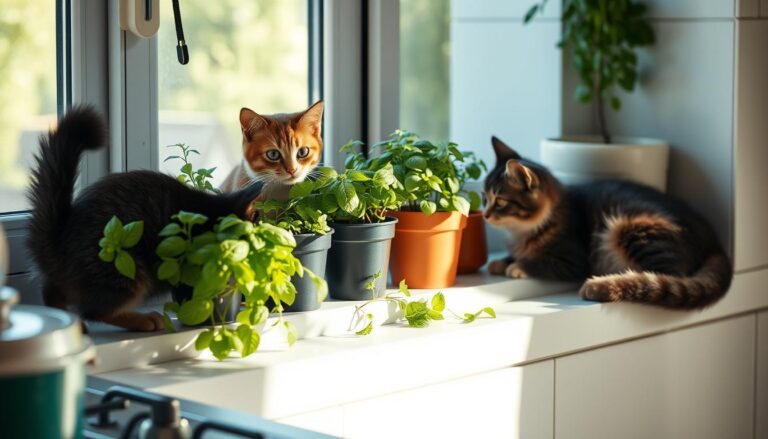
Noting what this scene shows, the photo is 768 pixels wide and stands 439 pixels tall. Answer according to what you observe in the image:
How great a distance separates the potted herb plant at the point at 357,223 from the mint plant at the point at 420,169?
1.5 inches

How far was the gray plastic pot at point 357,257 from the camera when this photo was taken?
2137 mm

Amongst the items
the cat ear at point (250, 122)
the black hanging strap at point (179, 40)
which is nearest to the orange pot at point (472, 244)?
the cat ear at point (250, 122)

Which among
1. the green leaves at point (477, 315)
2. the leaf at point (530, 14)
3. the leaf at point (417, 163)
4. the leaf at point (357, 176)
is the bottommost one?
the green leaves at point (477, 315)

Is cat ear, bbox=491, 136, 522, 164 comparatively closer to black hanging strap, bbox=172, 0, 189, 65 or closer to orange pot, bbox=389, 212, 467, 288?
orange pot, bbox=389, 212, 467, 288

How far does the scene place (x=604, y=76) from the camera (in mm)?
2762

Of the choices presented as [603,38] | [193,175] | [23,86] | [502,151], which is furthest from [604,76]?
[23,86]

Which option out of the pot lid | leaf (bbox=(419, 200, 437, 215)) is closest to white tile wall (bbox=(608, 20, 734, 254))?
leaf (bbox=(419, 200, 437, 215))

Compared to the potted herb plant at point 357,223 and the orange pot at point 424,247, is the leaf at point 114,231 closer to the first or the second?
the potted herb plant at point 357,223

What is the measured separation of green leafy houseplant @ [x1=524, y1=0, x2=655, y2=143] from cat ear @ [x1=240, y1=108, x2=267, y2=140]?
3.14ft

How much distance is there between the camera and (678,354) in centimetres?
257

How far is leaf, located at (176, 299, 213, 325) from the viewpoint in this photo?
1830 mm

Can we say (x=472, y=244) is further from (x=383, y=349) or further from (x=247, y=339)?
(x=247, y=339)

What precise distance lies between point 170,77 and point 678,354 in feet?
4.31

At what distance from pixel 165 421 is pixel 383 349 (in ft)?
2.94
